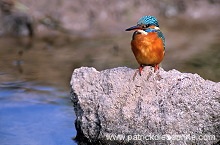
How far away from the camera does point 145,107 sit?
14.8 ft

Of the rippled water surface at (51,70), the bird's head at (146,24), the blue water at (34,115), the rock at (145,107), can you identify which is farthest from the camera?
the rippled water surface at (51,70)

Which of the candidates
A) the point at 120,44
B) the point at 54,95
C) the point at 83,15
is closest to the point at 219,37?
the point at 120,44

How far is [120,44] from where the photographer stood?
32.6ft

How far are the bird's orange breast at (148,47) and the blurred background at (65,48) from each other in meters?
1.29

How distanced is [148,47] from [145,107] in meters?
0.62

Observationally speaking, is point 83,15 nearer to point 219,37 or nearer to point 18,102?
point 219,37

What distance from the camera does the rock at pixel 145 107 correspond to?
442cm

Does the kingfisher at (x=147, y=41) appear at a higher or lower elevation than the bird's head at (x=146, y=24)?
lower

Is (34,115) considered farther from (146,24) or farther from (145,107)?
(146,24)

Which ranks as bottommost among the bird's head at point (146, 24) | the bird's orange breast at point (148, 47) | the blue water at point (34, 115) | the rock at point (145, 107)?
the blue water at point (34, 115)

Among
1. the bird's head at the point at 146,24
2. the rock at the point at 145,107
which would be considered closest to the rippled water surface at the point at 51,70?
the rock at the point at 145,107

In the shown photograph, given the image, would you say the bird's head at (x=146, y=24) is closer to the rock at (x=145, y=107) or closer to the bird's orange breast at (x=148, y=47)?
the bird's orange breast at (x=148, y=47)

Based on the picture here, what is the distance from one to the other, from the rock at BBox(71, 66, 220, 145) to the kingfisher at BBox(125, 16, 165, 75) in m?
0.18

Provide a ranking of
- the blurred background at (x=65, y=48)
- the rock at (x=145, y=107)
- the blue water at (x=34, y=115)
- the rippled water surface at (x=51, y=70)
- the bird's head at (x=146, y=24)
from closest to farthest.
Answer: the rock at (x=145, y=107), the bird's head at (x=146, y=24), the blue water at (x=34, y=115), the rippled water surface at (x=51, y=70), the blurred background at (x=65, y=48)
